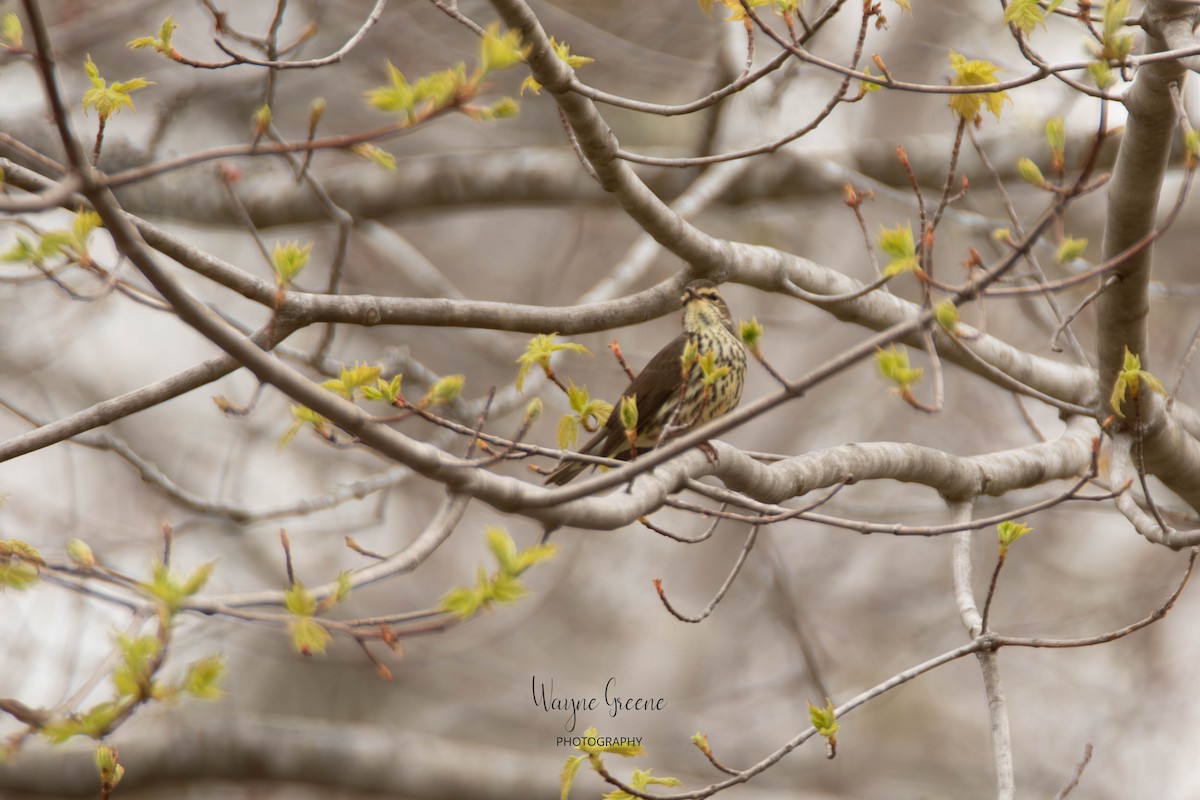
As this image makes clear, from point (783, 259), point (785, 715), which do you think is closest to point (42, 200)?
point (783, 259)

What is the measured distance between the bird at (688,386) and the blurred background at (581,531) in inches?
22.5

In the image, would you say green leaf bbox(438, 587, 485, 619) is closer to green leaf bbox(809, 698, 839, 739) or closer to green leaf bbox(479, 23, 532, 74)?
green leaf bbox(479, 23, 532, 74)

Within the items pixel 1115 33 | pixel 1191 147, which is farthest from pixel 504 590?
pixel 1191 147

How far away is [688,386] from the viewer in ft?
16.3

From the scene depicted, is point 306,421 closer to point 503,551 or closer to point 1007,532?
point 503,551

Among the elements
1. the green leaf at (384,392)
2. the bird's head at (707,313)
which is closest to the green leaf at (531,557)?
the green leaf at (384,392)

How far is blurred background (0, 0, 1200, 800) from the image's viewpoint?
713cm

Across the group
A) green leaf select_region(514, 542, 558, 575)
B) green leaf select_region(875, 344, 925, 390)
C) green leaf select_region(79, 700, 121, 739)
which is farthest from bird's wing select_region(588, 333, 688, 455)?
green leaf select_region(79, 700, 121, 739)

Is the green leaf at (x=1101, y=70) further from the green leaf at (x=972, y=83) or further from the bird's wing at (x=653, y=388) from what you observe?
the bird's wing at (x=653, y=388)

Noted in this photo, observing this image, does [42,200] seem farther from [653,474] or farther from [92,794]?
[92,794]

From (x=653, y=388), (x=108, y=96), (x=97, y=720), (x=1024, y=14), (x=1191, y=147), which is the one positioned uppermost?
(x=653, y=388)

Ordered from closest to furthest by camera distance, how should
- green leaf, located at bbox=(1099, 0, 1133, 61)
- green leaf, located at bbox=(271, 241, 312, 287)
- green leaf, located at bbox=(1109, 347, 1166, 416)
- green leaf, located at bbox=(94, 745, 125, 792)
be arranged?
green leaf, located at bbox=(271, 241, 312, 287) → green leaf, located at bbox=(1099, 0, 1133, 61) → green leaf, located at bbox=(94, 745, 125, 792) → green leaf, located at bbox=(1109, 347, 1166, 416)

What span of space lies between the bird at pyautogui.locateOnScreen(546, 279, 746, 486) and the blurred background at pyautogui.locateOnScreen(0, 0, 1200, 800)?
1.87ft

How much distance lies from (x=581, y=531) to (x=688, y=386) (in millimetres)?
5255
